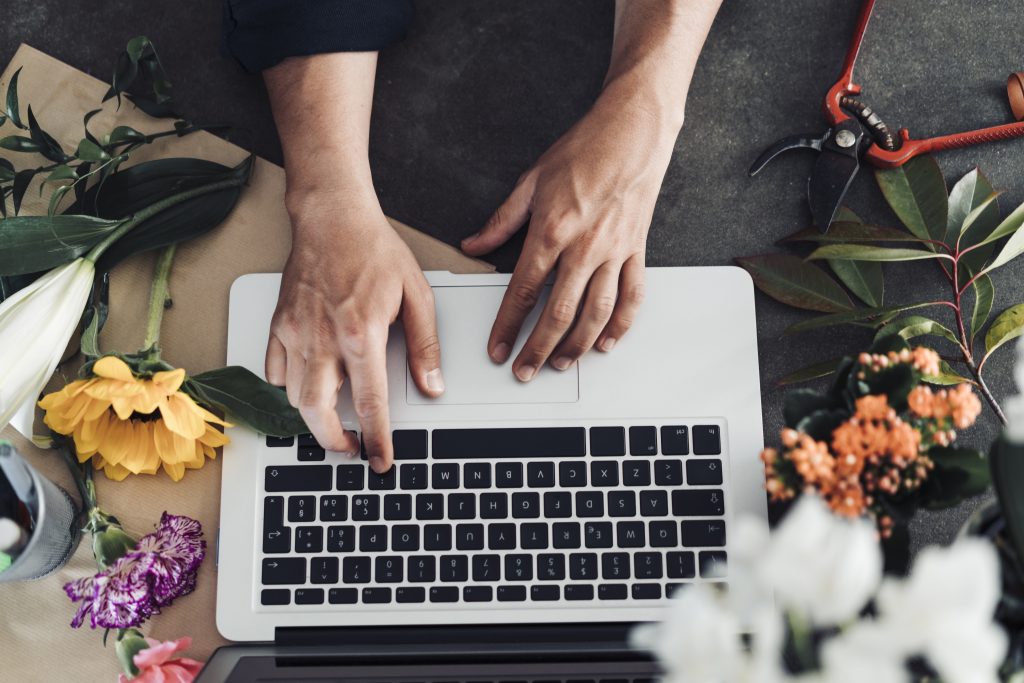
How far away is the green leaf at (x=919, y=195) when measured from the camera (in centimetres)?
65

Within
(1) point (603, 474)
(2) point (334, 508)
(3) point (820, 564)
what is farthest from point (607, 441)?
(3) point (820, 564)

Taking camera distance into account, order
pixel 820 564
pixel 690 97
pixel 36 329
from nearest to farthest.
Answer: pixel 820 564 → pixel 36 329 → pixel 690 97

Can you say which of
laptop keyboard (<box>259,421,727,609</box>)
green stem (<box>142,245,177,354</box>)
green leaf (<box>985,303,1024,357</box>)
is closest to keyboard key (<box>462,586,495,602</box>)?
laptop keyboard (<box>259,421,727,609</box>)

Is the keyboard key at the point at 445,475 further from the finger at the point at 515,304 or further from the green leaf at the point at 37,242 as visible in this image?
the green leaf at the point at 37,242

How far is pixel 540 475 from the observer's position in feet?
1.99

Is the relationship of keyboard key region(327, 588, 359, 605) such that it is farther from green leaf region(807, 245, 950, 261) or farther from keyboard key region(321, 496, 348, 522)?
green leaf region(807, 245, 950, 261)

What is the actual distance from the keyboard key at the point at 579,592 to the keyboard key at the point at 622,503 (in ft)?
0.20

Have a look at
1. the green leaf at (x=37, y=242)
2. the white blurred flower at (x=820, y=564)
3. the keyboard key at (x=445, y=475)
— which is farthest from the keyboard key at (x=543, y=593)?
the green leaf at (x=37, y=242)

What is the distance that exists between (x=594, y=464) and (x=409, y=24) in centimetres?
46

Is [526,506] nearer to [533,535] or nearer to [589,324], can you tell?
[533,535]

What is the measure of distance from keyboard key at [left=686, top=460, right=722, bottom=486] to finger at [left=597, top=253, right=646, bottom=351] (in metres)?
0.12

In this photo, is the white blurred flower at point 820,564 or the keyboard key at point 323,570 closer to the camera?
the white blurred flower at point 820,564

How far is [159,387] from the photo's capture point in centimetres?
56

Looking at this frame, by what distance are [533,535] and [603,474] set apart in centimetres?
7
